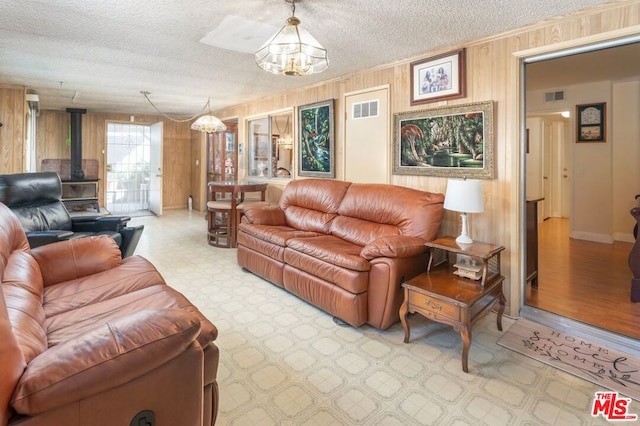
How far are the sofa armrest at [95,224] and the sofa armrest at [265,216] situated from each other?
1.36m

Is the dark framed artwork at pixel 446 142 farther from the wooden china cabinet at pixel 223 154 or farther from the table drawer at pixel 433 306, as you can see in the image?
the wooden china cabinet at pixel 223 154

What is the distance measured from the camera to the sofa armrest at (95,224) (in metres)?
3.55

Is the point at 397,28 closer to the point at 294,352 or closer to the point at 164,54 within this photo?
the point at 164,54

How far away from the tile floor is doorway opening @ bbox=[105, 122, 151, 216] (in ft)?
21.4

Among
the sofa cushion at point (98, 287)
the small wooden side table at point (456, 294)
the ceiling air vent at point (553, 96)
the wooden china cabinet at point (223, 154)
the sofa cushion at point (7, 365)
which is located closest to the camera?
the sofa cushion at point (7, 365)

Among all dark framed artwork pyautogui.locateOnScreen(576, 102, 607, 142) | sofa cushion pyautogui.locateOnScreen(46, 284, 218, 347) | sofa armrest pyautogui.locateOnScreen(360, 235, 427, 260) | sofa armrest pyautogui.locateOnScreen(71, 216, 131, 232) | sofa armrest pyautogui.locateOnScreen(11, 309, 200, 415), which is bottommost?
sofa cushion pyautogui.locateOnScreen(46, 284, 218, 347)

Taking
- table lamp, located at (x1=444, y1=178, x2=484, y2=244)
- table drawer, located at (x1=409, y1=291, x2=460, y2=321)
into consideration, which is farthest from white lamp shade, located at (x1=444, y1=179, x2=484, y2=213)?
table drawer, located at (x1=409, y1=291, x2=460, y2=321)

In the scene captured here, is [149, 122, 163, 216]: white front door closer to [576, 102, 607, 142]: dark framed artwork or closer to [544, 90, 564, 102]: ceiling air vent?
[544, 90, 564, 102]: ceiling air vent

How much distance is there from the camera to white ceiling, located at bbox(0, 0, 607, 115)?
7.82 feet

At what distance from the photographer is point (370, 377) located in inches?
79.3

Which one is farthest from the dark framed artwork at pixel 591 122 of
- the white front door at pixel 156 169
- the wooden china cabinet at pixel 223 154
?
Answer: the white front door at pixel 156 169

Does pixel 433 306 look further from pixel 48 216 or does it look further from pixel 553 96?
pixel 553 96

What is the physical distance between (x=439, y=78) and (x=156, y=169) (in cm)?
628

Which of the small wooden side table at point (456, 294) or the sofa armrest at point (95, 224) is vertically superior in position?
the sofa armrest at point (95, 224)
